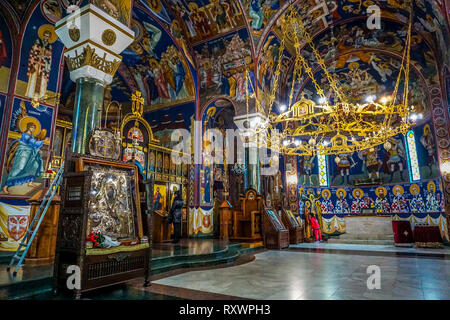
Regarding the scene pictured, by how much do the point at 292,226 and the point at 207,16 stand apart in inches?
345

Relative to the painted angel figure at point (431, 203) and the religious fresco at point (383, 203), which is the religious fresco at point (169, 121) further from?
the painted angel figure at point (431, 203)

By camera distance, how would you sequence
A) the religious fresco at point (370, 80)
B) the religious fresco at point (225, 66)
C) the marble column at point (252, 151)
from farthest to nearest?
the religious fresco at point (370, 80), the religious fresco at point (225, 66), the marble column at point (252, 151)

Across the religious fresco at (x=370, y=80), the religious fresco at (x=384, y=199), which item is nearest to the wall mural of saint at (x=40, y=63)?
the religious fresco at (x=370, y=80)

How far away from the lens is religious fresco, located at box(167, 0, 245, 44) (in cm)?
1022

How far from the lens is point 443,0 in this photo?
835 cm

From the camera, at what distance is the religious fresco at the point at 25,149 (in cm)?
632

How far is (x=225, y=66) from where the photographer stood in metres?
11.6

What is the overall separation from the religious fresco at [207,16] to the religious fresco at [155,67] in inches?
38.1

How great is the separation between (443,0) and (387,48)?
553 centimetres

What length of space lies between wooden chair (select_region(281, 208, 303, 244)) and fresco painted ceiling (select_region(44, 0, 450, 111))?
522 centimetres

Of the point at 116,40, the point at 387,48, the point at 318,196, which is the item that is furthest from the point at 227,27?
the point at 318,196

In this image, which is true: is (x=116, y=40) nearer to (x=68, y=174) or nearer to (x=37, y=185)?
(x=68, y=174)

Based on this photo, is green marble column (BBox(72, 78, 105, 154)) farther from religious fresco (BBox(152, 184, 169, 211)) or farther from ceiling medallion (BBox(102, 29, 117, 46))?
religious fresco (BBox(152, 184, 169, 211))

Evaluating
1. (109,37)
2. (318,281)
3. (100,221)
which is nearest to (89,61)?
(109,37)
